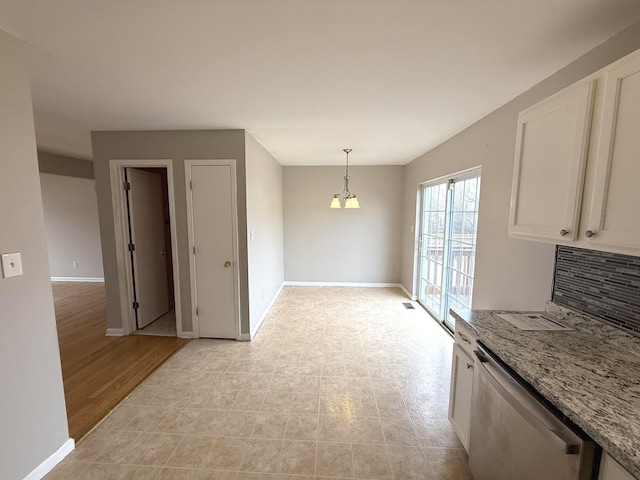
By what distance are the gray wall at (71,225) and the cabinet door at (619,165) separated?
7.44m

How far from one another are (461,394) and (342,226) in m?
3.99

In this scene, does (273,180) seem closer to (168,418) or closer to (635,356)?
(168,418)

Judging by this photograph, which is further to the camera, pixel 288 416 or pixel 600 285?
pixel 288 416

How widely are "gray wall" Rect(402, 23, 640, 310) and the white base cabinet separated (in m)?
1.19

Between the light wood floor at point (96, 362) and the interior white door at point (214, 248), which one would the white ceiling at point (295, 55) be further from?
the light wood floor at point (96, 362)

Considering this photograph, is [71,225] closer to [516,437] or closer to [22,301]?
[22,301]

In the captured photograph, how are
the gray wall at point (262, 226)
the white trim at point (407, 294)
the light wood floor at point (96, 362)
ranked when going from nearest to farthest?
the light wood floor at point (96, 362) → the gray wall at point (262, 226) → the white trim at point (407, 294)

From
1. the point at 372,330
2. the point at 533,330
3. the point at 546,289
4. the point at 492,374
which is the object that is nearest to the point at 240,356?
the point at 372,330

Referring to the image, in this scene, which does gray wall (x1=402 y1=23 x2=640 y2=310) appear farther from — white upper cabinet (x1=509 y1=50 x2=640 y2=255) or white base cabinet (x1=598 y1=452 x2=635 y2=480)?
white base cabinet (x1=598 y1=452 x2=635 y2=480)

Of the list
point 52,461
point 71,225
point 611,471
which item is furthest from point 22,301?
point 71,225

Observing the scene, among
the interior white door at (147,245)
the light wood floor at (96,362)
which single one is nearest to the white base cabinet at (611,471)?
the light wood floor at (96,362)

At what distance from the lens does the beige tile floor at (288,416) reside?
1.65 metres

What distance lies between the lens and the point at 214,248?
3.16 meters

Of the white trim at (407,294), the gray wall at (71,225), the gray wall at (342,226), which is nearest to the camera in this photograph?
the white trim at (407,294)
